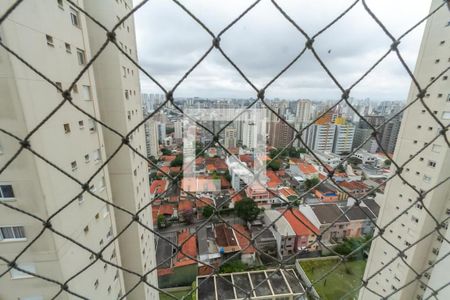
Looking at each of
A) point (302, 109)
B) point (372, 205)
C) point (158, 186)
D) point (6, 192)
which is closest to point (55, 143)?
point (6, 192)

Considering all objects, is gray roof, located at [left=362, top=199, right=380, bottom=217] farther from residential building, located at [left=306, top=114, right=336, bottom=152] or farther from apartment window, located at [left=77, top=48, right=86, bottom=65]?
apartment window, located at [left=77, top=48, right=86, bottom=65]

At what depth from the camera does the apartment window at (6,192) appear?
1405 mm

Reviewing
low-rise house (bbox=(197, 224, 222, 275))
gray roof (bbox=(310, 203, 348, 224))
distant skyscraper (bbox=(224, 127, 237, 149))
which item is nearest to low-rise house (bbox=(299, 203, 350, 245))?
gray roof (bbox=(310, 203, 348, 224))

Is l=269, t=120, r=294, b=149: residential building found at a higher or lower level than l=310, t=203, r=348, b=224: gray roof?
higher

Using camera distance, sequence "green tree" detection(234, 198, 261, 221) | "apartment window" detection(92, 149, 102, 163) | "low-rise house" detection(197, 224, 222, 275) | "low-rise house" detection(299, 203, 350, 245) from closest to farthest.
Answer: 1. "apartment window" detection(92, 149, 102, 163)
2. "low-rise house" detection(197, 224, 222, 275)
3. "low-rise house" detection(299, 203, 350, 245)
4. "green tree" detection(234, 198, 261, 221)

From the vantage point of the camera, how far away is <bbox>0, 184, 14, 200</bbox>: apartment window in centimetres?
140

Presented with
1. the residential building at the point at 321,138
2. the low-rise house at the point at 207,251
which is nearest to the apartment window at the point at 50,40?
the low-rise house at the point at 207,251

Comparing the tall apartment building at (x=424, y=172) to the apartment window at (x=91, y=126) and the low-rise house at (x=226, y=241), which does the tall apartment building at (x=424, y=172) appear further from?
the apartment window at (x=91, y=126)

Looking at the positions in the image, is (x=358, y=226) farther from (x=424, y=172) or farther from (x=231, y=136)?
(x=231, y=136)

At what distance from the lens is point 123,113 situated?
246cm

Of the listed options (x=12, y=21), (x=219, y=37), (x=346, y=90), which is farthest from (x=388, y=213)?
(x=12, y=21)

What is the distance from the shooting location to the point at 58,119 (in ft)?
4.96

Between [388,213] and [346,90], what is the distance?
4.59 meters

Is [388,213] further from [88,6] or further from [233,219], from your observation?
[88,6]
